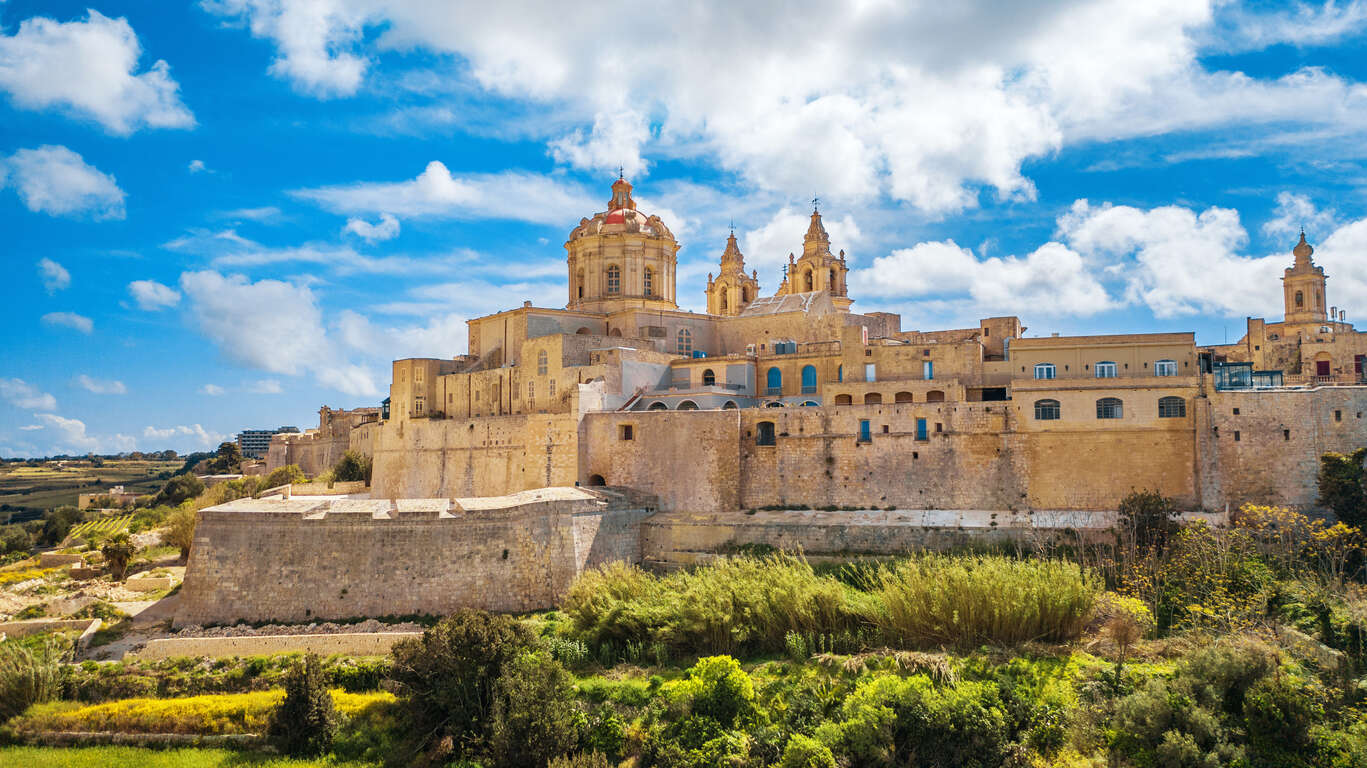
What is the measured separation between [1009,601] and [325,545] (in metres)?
16.0

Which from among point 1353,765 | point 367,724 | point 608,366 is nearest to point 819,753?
point 1353,765

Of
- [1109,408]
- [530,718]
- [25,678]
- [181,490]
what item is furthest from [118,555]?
[1109,408]

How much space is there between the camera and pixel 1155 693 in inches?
591

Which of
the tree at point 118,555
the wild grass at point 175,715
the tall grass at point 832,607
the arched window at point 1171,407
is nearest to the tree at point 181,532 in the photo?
the tree at point 118,555

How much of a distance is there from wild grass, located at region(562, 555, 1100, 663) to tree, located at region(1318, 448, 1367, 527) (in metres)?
7.27

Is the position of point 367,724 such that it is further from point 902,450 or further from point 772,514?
point 902,450

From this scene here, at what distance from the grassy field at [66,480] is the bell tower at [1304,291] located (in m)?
79.3

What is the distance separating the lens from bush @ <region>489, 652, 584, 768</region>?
649 inches

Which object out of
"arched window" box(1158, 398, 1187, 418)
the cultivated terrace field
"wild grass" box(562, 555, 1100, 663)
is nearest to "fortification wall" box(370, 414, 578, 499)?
"wild grass" box(562, 555, 1100, 663)

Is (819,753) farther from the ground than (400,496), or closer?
closer

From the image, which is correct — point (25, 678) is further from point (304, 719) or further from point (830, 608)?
point (830, 608)

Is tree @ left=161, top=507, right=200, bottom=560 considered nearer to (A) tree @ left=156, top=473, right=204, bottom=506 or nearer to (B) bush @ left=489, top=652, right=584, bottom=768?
(B) bush @ left=489, top=652, right=584, bottom=768

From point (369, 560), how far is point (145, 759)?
6.72 m

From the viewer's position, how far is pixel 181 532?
3128 centimetres
